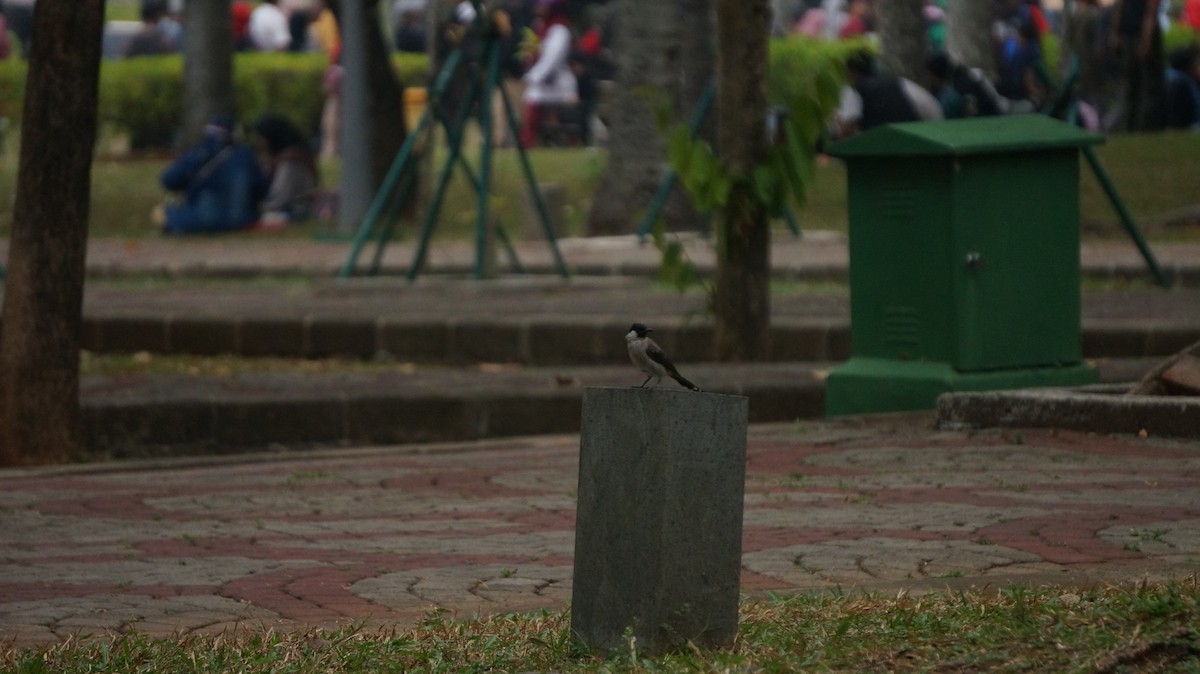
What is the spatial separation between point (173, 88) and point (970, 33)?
1093cm

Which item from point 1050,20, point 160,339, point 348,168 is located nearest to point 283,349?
point 160,339

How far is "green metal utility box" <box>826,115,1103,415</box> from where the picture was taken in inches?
336

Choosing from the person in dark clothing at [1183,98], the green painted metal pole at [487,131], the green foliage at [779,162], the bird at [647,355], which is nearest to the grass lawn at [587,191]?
the person in dark clothing at [1183,98]

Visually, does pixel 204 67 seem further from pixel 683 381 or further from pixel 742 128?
pixel 683 381

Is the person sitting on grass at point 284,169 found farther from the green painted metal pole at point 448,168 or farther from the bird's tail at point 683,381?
the bird's tail at point 683,381

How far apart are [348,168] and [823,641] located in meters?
15.8

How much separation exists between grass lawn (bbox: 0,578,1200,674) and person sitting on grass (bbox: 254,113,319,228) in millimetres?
16830

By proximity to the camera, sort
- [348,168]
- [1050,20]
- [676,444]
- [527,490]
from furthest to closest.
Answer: [1050,20]
[348,168]
[527,490]
[676,444]

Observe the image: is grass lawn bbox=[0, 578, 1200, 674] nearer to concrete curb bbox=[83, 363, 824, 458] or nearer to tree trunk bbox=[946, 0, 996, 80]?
concrete curb bbox=[83, 363, 824, 458]

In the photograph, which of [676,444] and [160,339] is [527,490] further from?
[160,339]

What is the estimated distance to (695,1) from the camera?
68.6ft

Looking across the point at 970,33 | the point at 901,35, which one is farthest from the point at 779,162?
the point at 970,33

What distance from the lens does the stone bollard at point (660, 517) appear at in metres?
4.44

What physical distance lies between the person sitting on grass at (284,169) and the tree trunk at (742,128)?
11969 millimetres
